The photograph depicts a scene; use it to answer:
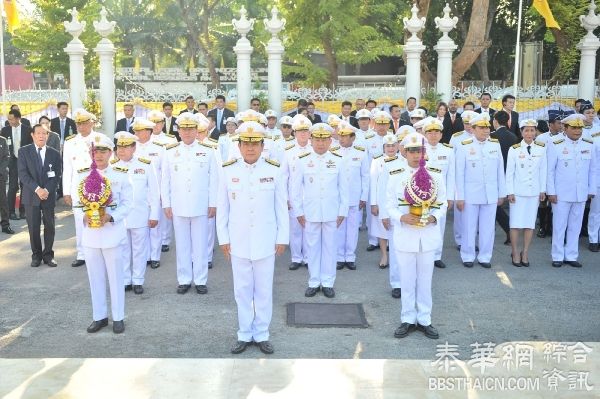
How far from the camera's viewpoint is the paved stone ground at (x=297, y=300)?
5867 millimetres

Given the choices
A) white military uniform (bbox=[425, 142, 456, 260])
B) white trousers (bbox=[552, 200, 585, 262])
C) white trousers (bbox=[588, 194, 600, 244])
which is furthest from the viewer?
white trousers (bbox=[588, 194, 600, 244])

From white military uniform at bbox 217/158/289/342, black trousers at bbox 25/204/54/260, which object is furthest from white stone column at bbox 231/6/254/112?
white military uniform at bbox 217/158/289/342

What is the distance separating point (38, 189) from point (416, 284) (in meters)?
5.01

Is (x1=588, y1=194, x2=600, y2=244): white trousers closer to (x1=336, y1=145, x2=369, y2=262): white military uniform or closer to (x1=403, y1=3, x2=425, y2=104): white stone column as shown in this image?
(x1=336, y1=145, x2=369, y2=262): white military uniform

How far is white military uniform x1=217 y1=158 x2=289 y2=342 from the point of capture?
18.6 ft

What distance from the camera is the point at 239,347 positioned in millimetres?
5711

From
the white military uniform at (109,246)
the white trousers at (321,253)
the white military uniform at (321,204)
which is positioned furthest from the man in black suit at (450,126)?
the white military uniform at (109,246)

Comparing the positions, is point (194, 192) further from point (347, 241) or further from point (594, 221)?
point (594, 221)

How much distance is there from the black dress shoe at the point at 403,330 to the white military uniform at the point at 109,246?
2507 mm

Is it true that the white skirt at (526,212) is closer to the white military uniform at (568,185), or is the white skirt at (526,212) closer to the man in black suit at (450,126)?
the white military uniform at (568,185)

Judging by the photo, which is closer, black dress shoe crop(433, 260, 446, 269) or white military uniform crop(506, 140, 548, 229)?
white military uniform crop(506, 140, 548, 229)

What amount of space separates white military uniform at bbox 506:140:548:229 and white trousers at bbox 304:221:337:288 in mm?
2558

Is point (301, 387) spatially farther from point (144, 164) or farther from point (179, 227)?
point (144, 164)

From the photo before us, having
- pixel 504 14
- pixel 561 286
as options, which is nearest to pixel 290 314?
pixel 561 286
